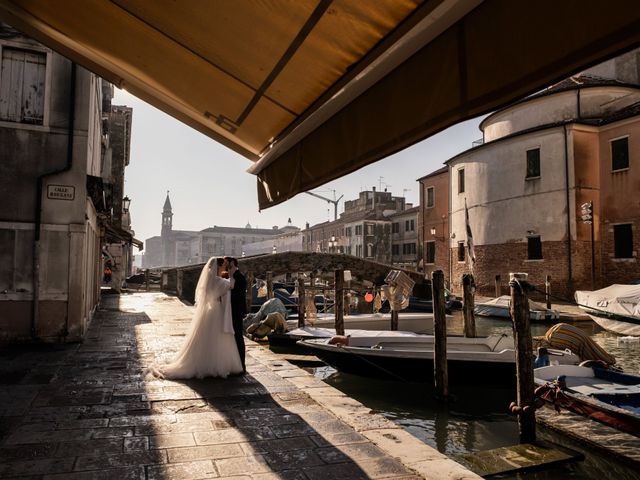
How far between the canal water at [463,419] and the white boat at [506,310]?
297 inches

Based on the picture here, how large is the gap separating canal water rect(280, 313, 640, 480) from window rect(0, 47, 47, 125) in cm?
843

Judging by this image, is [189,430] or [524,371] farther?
[524,371]

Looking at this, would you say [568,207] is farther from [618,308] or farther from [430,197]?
[430,197]

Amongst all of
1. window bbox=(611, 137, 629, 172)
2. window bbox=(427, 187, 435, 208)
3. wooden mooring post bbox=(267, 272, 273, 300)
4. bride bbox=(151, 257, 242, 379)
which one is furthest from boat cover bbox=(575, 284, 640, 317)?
window bbox=(427, 187, 435, 208)

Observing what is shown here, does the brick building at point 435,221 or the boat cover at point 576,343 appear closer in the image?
the boat cover at point 576,343

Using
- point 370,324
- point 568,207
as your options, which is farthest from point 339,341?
point 568,207

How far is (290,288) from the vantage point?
3612cm

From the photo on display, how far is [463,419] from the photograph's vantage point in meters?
8.27

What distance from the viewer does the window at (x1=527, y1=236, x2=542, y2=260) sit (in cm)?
2392

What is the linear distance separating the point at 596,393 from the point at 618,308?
10.8m

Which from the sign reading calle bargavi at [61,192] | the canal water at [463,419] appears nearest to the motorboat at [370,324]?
the canal water at [463,419]

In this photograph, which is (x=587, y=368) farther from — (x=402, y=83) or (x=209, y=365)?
(x=402, y=83)

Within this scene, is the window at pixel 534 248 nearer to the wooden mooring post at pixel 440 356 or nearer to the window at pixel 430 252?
the window at pixel 430 252

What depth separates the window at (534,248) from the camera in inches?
942
